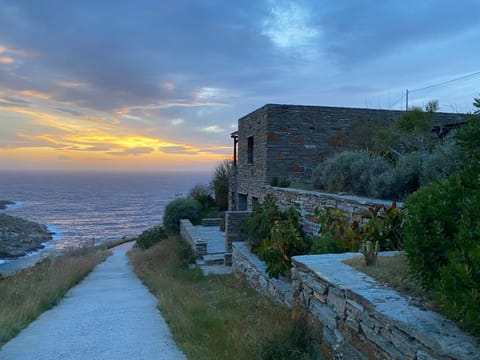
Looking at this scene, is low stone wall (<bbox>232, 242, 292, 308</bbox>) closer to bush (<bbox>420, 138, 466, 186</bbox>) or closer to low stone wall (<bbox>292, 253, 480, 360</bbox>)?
low stone wall (<bbox>292, 253, 480, 360</bbox>)

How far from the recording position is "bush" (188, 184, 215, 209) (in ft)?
69.5

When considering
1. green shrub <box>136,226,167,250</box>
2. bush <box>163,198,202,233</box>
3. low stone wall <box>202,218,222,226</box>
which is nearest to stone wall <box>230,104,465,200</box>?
low stone wall <box>202,218,222,226</box>

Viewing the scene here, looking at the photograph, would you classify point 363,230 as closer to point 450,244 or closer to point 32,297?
point 450,244

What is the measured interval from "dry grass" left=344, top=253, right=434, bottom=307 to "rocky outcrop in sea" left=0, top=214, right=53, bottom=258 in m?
29.3

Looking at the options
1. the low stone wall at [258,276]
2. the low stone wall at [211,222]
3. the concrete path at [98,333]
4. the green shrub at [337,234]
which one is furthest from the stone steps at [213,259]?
the low stone wall at [211,222]

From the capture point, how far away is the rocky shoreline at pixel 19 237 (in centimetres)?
2715

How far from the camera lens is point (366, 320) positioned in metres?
2.57

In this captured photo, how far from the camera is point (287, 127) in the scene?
473 inches

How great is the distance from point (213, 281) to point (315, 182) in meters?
3.61

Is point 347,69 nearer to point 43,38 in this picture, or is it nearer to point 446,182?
point 43,38

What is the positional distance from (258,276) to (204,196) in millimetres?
15069

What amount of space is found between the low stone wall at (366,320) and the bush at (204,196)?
17315mm

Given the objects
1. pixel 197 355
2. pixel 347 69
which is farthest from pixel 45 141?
pixel 197 355

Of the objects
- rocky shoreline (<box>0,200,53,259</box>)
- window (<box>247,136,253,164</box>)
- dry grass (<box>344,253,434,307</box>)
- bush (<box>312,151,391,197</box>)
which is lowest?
rocky shoreline (<box>0,200,53,259</box>)
